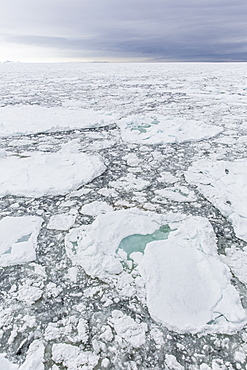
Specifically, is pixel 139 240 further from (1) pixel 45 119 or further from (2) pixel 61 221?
(1) pixel 45 119

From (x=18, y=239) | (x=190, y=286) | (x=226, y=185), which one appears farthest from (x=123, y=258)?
(x=226, y=185)

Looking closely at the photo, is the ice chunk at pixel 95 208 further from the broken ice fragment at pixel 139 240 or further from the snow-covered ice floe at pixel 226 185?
the snow-covered ice floe at pixel 226 185

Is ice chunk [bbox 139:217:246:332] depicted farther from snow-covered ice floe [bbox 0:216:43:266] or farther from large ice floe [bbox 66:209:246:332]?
snow-covered ice floe [bbox 0:216:43:266]

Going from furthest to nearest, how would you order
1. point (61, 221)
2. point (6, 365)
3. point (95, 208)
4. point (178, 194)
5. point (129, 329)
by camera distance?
point (178, 194)
point (95, 208)
point (61, 221)
point (129, 329)
point (6, 365)

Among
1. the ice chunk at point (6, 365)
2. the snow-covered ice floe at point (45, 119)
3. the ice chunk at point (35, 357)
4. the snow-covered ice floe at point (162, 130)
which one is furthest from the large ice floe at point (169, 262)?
the snow-covered ice floe at point (45, 119)

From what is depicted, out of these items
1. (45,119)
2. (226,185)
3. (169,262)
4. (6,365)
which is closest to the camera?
(6,365)

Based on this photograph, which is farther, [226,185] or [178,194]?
[226,185]

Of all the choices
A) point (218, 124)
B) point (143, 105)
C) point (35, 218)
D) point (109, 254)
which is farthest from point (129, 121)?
point (109, 254)
